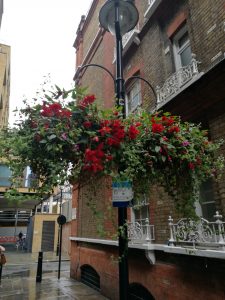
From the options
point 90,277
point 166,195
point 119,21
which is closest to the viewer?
point 119,21

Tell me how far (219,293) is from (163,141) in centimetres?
295

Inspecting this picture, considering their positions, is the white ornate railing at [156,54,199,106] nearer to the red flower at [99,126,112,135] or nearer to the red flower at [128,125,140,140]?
the red flower at [128,125,140,140]

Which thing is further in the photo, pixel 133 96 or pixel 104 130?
pixel 133 96

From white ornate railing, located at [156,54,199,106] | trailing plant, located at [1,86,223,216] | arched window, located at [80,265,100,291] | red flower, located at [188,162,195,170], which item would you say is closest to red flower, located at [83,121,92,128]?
trailing plant, located at [1,86,223,216]

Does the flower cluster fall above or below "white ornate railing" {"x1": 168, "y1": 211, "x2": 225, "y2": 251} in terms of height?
above

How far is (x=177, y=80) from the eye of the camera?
638 cm

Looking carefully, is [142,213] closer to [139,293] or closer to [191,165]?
[139,293]

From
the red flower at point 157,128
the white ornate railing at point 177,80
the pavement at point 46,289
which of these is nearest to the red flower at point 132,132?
the red flower at point 157,128

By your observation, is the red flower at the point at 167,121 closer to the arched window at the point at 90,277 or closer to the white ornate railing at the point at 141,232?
the white ornate railing at the point at 141,232

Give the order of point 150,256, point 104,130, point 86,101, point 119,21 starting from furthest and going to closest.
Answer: point 150,256, point 119,21, point 86,101, point 104,130

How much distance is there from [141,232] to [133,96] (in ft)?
15.2

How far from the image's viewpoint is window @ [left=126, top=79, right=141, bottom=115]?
8.55 metres

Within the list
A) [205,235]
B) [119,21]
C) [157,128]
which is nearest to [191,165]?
[157,128]

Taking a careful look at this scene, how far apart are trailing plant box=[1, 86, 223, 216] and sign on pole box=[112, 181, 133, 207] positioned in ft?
0.39
